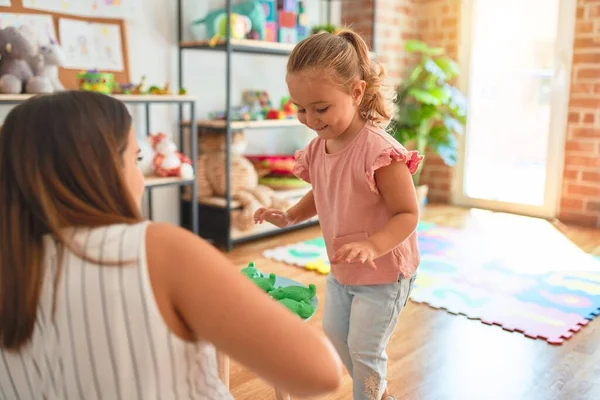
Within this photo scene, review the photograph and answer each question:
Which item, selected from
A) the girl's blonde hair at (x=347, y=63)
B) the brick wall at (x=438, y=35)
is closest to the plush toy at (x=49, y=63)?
the girl's blonde hair at (x=347, y=63)

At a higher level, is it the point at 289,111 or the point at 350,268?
the point at 289,111

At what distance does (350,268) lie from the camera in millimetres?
1403

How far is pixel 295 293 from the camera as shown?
134cm

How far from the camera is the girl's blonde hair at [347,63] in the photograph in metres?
1.31

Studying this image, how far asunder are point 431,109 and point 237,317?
3.81 metres

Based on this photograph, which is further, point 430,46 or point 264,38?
point 430,46

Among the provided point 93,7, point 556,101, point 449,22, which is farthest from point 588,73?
point 93,7

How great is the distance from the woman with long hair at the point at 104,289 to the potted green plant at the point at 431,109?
362 cm

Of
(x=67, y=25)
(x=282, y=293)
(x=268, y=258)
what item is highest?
(x=67, y=25)

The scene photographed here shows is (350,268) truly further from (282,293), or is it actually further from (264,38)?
(264,38)

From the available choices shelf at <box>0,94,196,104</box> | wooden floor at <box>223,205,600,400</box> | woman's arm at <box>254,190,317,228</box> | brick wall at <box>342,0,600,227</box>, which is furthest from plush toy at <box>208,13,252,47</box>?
woman's arm at <box>254,190,317,228</box>

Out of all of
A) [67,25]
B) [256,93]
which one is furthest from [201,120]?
[67,25]

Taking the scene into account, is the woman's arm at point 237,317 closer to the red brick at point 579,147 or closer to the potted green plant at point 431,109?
the potted green plant at point 431,109

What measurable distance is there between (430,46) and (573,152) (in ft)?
4.55
